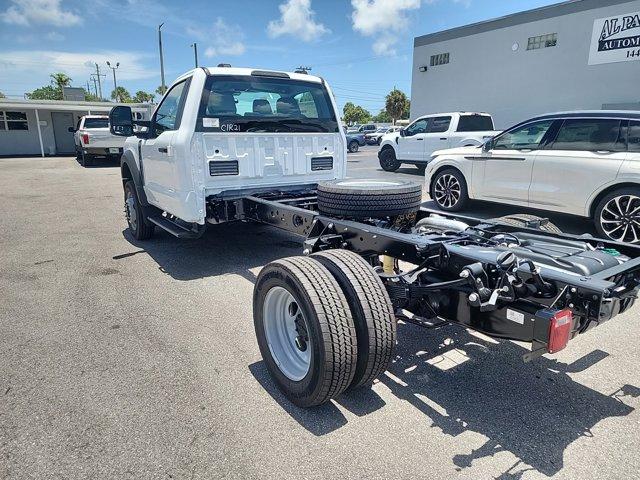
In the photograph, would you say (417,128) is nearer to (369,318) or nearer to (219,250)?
(219,250)

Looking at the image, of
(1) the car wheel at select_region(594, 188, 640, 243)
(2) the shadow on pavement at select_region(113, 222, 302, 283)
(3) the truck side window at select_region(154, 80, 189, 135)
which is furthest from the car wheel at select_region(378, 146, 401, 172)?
(3) the truck side window at select_region(154, 80, 189, 135)

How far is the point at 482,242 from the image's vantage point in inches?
128

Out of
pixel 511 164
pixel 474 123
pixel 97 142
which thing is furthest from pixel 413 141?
pixel 97 142

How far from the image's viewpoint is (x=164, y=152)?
5242 mm

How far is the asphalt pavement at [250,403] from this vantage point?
2.32 meters

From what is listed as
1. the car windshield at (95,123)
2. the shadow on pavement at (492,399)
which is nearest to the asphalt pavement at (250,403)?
the shadow on pavement at (492,399)

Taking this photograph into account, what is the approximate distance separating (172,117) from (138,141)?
114 centimetres

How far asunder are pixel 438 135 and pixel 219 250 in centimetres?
980

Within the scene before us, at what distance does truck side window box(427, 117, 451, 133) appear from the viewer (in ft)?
45.9

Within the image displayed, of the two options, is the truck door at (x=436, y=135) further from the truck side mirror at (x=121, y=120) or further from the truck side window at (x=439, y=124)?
the truck side mirror at (x=121, y=120)

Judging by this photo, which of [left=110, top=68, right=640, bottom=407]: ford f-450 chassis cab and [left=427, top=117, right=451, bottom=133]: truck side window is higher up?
[left=427, top=117, right=451, bottom=133]: truck side window

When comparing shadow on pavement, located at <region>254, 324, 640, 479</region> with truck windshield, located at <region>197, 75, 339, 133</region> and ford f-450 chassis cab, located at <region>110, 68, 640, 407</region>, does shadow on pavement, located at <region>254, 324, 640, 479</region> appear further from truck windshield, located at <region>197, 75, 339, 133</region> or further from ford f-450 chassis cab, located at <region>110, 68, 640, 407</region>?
truck windshield, located at <region>197, 75, 339, 133</region>

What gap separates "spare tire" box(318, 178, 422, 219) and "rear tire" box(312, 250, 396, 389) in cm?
97

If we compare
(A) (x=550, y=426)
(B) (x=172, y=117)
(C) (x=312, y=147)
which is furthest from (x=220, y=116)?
(A) (x=550, y=426)
